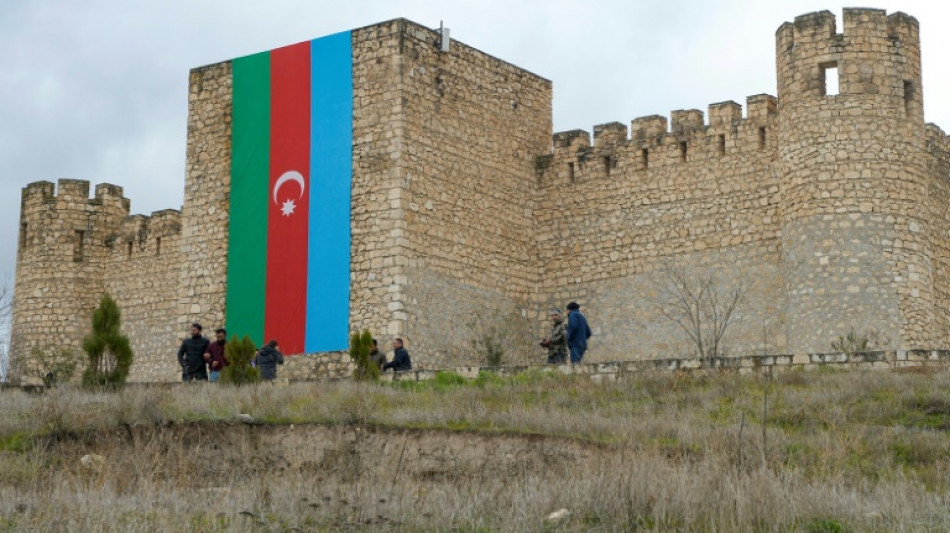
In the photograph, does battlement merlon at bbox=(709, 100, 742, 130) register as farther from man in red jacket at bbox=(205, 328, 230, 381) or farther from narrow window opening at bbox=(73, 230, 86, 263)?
narrow window opening at bbox=(73, 230, 86, 263)

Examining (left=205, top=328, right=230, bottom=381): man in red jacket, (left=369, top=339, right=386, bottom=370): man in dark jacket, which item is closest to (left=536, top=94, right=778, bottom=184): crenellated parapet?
(left=369, top=339, right=386, bottom=370): man in dark jacket

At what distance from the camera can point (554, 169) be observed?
78.9 feet

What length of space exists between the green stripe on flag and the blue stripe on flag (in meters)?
0.98

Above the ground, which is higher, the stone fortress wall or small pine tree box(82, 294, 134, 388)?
the stone fortress wall

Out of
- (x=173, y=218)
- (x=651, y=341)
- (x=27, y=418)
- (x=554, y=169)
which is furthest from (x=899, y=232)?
(x=173, y=218)

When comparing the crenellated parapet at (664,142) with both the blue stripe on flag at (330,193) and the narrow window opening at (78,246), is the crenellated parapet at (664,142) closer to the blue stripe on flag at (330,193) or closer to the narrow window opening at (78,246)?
the blue stripe on flag at (330,193)

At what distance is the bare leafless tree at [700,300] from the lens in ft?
70.0

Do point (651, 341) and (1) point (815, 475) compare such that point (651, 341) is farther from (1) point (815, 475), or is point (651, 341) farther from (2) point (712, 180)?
(1) point (815, 475)

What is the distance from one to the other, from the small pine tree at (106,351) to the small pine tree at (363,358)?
273cm

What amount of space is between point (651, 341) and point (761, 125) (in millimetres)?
3582

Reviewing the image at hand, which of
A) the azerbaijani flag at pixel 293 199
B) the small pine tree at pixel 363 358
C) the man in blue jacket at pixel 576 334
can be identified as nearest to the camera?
the small pine tree at pixel 363 358

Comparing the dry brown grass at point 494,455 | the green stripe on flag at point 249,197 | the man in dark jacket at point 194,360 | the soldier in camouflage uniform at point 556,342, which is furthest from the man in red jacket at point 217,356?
the soldier in camouflage uniform at point 556,342

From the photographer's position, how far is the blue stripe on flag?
21438 mm

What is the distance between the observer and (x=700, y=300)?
854 inches
